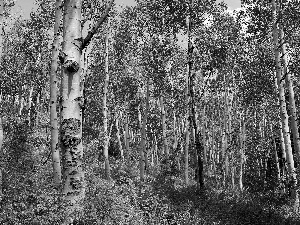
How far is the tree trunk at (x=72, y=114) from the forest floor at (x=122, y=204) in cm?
23

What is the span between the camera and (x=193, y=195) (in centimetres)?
1391

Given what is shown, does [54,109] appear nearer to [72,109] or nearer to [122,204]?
[122,204]

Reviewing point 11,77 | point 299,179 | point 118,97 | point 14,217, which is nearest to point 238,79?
point 118,97

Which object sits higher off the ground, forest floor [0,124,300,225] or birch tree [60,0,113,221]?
birch tree [60,0,113,221]

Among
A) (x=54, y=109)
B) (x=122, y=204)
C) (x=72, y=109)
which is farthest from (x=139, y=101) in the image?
(x=72, y=109)

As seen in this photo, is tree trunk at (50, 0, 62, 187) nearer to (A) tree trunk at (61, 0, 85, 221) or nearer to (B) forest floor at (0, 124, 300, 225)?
(B) forest floor at (0, 124, 300, 225)

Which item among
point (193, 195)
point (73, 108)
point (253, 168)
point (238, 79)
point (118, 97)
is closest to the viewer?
point (73, 108)

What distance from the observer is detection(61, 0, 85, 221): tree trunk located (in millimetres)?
3967

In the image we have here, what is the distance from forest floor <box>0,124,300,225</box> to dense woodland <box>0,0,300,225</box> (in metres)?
0.04

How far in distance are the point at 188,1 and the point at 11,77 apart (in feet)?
70.3

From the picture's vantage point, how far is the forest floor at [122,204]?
4.75 meters

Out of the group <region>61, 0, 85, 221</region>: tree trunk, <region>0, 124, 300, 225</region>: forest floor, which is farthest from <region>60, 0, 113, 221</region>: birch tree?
<region>0, 124, 300, 225</region>: forest floor

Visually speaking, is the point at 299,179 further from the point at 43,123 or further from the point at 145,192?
the point at 43,123

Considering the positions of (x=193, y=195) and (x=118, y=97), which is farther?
(x=118, y=97)
